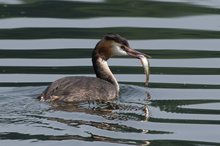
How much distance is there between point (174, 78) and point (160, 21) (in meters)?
3.97

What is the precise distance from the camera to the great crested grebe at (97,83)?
48.4ft

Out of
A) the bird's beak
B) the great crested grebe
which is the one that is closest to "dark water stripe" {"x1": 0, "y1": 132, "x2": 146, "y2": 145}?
the great crested grebe

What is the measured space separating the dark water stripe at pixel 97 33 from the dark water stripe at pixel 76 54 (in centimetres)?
95

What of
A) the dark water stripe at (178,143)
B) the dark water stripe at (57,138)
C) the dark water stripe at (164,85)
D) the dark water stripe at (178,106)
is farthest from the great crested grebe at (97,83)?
the dark water stripe at (178,143)

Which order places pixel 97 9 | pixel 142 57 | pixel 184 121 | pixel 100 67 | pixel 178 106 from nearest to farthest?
pixel 184 121 < pixel 178 106 < pixel 142 57 < pixel 100 67 < pixel 97 9

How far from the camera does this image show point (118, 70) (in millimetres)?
17250

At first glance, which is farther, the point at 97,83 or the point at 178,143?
the point at 97,83

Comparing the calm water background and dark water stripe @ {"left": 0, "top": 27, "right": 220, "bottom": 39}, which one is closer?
the calm water background

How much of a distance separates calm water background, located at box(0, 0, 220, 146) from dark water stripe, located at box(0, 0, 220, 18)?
0.07ft

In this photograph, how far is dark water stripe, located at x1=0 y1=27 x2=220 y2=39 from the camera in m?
19.1

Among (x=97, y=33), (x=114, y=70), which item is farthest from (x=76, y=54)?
(x=97, y=33)

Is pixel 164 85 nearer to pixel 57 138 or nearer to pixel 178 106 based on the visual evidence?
pixel 178 106

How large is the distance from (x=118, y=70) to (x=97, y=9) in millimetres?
4244

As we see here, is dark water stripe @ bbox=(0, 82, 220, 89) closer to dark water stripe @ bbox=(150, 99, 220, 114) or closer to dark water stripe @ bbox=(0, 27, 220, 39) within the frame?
dark water stripe @ bbox=(150, 99, 220, 114)
